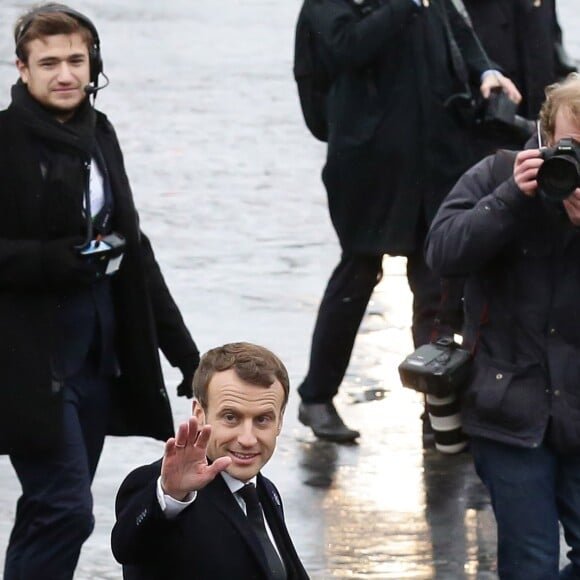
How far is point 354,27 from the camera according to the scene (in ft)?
22.6

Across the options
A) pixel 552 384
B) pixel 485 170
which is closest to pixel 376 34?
pixel 485 170

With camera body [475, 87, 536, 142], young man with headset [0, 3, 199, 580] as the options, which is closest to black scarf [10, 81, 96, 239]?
young man with headset [0, 3, 199, 580]

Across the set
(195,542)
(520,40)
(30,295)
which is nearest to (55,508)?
(30,295)

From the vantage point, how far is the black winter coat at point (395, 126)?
7043 mm

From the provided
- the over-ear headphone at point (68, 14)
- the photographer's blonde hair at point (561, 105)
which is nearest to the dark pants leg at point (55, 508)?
the over-ear headphone at point (68, 14)

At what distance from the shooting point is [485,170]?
541cm

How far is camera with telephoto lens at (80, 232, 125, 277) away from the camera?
17.7 feet

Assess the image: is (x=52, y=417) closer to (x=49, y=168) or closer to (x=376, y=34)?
(x=49, y=168)

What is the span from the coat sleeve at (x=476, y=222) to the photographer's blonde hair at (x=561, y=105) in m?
0.17

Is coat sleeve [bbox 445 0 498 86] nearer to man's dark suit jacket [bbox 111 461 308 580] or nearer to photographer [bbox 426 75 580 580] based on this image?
photographer [bbox 426 75 580 580]

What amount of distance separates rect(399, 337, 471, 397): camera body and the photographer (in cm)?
5

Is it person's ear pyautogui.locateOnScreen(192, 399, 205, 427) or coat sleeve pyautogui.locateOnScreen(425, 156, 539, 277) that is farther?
coat sleeve pyautogui.locateOnScreen(425, 156, 539, 277)

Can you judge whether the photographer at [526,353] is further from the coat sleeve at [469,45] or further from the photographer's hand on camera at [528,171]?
the coat sleeve at [469,45]

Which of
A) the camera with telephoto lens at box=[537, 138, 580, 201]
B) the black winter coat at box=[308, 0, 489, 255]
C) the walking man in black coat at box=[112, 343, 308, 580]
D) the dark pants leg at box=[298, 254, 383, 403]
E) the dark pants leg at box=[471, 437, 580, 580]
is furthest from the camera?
the dark pants leg at box=[298, 254, 383, 403]
